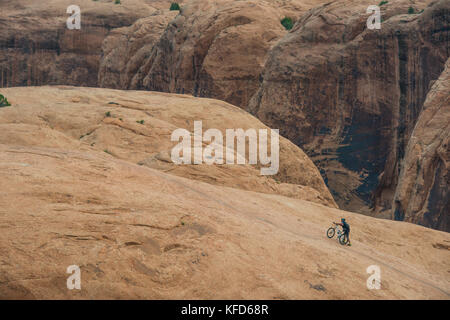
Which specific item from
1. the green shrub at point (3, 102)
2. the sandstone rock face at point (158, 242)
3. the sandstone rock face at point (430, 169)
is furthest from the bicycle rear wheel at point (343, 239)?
the green shrub at point (3, 102)

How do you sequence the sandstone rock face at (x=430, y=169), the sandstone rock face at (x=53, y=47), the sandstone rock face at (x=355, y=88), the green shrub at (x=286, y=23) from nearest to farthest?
1. the sandstone rock face at (x=430, y=169)
2. the sandstone rock face at (x=355, y=88)
3. the green shrub at (x=286, y=23)
4. the sandstone rock face at (x=53, y=47)

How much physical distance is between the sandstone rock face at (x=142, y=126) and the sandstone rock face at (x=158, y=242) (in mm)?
2146

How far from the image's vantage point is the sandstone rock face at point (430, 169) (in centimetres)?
1520

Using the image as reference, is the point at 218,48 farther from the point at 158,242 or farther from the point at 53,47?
the point at 53,47

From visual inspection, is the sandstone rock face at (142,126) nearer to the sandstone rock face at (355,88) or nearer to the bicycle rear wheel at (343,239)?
the bicycle rear wheel at (343,239)

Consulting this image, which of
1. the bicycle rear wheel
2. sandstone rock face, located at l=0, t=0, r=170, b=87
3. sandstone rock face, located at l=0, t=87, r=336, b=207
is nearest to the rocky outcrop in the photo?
sandstone rock face, located at l=0, t=87, r=336, b=207

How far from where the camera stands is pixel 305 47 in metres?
25.3

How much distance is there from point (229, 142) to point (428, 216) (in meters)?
8.01

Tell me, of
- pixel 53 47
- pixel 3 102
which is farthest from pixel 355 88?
pixel 53 47

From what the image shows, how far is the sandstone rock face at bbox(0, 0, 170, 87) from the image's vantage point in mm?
44375

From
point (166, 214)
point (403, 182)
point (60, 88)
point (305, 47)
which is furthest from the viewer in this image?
point (305, 47)

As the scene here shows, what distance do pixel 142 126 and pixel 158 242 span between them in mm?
10548

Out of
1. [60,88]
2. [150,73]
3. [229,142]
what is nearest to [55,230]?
[229,142]
